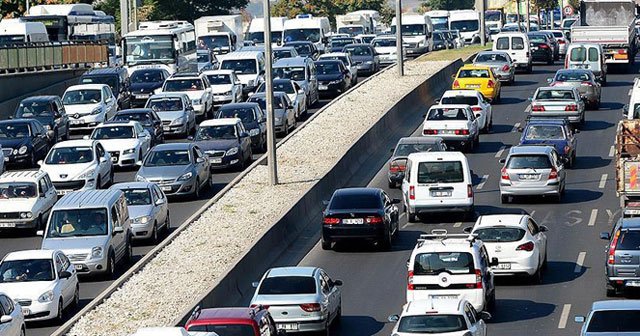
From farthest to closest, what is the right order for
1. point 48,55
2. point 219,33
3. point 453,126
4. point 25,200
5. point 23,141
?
point 219,33
point 48,55
point 23,141
point 453,126
point 25,200

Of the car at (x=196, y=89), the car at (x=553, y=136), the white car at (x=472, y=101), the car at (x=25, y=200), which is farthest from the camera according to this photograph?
the car at (x=196, y=89)

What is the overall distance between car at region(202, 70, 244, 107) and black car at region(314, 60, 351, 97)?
4218mm

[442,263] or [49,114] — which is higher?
[49,114]

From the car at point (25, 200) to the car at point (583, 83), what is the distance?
2381cm

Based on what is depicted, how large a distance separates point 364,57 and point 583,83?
19682 millimetres

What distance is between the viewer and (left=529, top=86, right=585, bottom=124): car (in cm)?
5372

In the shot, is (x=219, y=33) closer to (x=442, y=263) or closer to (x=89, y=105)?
(x=89, y=105)

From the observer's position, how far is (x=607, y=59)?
232 ft

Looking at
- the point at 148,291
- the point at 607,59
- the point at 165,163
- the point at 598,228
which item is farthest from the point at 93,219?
the point at 607,59

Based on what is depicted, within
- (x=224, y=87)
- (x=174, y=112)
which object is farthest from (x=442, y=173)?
(x=224, y=87)

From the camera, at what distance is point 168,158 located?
44.1 metres

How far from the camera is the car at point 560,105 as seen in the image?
53.7 m

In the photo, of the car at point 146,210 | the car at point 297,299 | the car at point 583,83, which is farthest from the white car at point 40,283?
the car at point 583,83

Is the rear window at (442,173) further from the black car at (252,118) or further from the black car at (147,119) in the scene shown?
the black car at (147,119)
